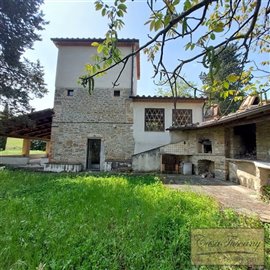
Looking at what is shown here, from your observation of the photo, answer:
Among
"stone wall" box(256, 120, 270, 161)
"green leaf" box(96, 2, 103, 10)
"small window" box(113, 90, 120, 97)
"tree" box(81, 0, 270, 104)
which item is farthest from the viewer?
"small window" box(113, 90, 120, 97)

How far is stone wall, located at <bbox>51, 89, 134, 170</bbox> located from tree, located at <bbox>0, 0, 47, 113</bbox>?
1566 millimetres

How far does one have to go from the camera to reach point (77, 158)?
12250 millimetres

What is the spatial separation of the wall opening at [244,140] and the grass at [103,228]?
4.53 meters

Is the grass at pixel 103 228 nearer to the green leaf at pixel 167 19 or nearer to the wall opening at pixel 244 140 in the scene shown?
the green leaf at pixel 167 19

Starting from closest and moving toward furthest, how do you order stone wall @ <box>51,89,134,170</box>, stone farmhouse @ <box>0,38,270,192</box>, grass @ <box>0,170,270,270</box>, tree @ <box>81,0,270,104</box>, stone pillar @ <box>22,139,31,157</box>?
tree @ <box>81,0,270,104</box> → grass @ <box>0,170,270,270</box> → stone farmhouse @ <box>0,38,270,192</box> → stone wall @ <box>51,89,134,170</box> → stone pillar @ <box>22,139,31,157</box>

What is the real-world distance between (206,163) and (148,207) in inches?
277

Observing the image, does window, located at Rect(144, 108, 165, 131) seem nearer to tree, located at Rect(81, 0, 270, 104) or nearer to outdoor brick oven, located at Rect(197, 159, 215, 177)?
outdoor brick oven, located at Rect(197, 159, 215, 177)

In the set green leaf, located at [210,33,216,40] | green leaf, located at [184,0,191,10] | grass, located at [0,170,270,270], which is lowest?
grass, located at [0,170,270,270]

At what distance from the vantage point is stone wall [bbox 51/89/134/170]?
12.2 meters

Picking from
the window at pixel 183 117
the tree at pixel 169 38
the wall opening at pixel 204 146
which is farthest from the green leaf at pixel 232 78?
the window at pixel 183 117

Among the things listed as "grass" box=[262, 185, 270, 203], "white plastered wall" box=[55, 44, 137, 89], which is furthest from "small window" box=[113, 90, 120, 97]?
"grass" box=[262, 185, 270, 203]

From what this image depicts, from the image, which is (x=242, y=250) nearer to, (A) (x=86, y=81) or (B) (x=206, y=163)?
(A) (x=86, y=81)

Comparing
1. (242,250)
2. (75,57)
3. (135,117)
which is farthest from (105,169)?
(242,250)

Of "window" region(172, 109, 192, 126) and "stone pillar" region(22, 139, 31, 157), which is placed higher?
"window" region(172, 109, 192, 126)
